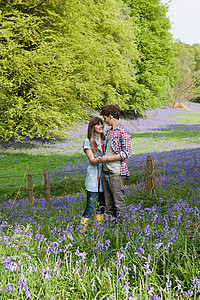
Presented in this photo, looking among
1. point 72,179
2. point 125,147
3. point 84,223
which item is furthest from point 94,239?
point 72,179

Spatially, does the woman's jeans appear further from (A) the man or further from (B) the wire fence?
(B) the wire fence

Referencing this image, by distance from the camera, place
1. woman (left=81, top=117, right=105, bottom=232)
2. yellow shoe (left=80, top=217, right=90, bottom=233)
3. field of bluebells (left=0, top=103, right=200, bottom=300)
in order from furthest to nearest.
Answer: woman (left=81, top=117, right=105, bottom=232), yellow shoe (left=80, top=217, right=90, bottom=233), field of bluebells (left=0, top=103, right=200, bottom=300)

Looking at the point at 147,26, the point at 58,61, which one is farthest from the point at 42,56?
the point at 147,26

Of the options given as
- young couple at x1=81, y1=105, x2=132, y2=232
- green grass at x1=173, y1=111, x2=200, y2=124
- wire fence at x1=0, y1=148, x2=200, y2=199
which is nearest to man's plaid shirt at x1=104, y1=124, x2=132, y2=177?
young couple at x1=81, y1=105, x2=132, y2=232

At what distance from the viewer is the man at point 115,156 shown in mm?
4367

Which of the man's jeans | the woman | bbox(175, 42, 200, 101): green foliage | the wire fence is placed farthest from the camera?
bbox(175, 42, 200, 101): green foliage

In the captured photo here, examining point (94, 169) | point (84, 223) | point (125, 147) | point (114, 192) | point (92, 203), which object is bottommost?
point (84, 223)

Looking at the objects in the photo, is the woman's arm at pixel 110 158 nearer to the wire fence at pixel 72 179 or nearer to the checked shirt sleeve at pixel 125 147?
the checked shirt sleeve at pixel 125 147

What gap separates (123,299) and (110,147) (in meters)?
2.43

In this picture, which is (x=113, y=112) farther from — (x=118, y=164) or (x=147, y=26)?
(x=147, y=26)

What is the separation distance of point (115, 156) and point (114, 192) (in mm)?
560

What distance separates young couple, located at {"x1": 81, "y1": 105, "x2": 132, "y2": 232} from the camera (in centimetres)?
440

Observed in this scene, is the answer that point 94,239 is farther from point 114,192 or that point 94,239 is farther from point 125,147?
point 125,147

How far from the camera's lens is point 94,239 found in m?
3.71
